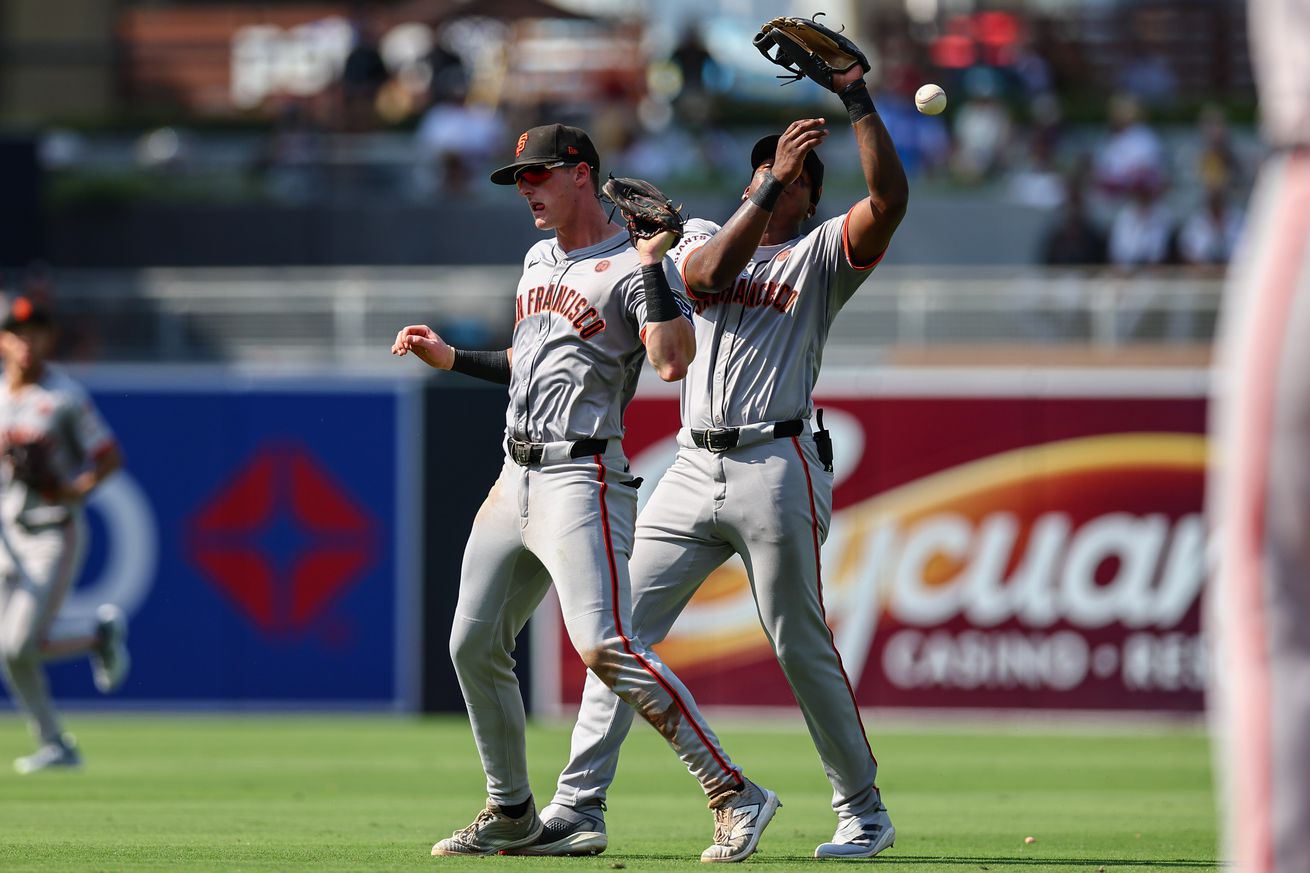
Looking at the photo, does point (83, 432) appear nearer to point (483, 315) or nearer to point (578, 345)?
point (483, 315)

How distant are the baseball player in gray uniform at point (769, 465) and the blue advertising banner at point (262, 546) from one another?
8.16m

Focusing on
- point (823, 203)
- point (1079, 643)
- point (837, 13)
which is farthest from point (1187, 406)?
point (837, 13)

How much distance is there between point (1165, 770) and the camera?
36.8ft

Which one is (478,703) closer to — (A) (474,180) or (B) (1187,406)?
(B) (1187,406)

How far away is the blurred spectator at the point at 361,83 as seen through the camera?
22.9 meters

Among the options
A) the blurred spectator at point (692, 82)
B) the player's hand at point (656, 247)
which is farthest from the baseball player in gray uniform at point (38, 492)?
the blurred spectator at point (692, 82)

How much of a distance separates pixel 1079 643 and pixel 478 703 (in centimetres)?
830

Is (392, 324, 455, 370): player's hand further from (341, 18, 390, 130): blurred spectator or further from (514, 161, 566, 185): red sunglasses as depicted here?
(341, 18, 390, 130): blurred spectator

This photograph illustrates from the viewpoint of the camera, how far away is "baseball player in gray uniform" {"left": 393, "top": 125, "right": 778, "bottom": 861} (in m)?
6.47

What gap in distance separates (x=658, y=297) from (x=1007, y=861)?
7.52 feet

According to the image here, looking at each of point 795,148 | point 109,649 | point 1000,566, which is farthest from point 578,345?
point 1000,566

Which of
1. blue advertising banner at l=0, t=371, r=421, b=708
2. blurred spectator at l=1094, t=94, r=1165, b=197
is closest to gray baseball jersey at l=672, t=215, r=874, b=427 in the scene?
blue advertising banner at l=0, t=371, r=421, b=708

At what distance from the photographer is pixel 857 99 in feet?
21.8

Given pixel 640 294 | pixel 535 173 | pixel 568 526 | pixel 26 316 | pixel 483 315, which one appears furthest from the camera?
pixel 483 315
